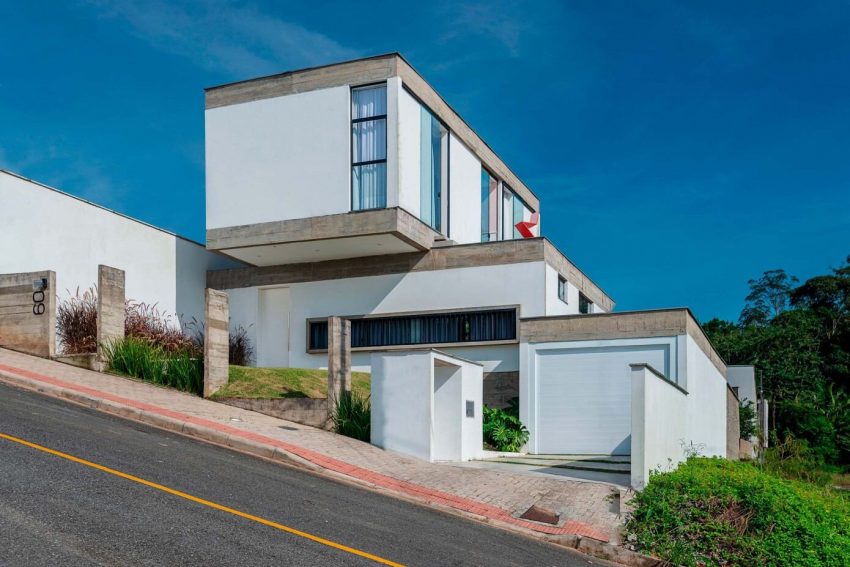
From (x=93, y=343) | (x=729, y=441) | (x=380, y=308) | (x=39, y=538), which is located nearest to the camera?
(x=39, y=538)

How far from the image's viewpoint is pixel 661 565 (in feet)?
32.7

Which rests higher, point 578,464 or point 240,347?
point 240,347

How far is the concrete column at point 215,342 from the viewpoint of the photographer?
687 inches

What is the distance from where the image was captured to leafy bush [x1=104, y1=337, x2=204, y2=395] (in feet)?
59.1

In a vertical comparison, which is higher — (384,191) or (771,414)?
(384,191)

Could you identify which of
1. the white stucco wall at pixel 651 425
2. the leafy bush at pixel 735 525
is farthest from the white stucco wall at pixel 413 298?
the leafy bush at pixel 735 525

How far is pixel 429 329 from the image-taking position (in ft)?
77.5

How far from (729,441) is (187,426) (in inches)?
826

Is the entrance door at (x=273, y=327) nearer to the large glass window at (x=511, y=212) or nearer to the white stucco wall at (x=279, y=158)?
the white stucco wall at (x=279, y=158)

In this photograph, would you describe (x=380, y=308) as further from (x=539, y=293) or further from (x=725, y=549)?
(x=725, y=549)

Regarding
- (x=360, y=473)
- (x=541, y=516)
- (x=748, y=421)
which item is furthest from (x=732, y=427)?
(x=360, y=473)

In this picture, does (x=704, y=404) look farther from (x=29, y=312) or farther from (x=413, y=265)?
(x=29, y=312)

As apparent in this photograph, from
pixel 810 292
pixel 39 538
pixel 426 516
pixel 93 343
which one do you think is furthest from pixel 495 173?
pixel 810 292

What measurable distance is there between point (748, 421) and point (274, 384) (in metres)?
24.4
